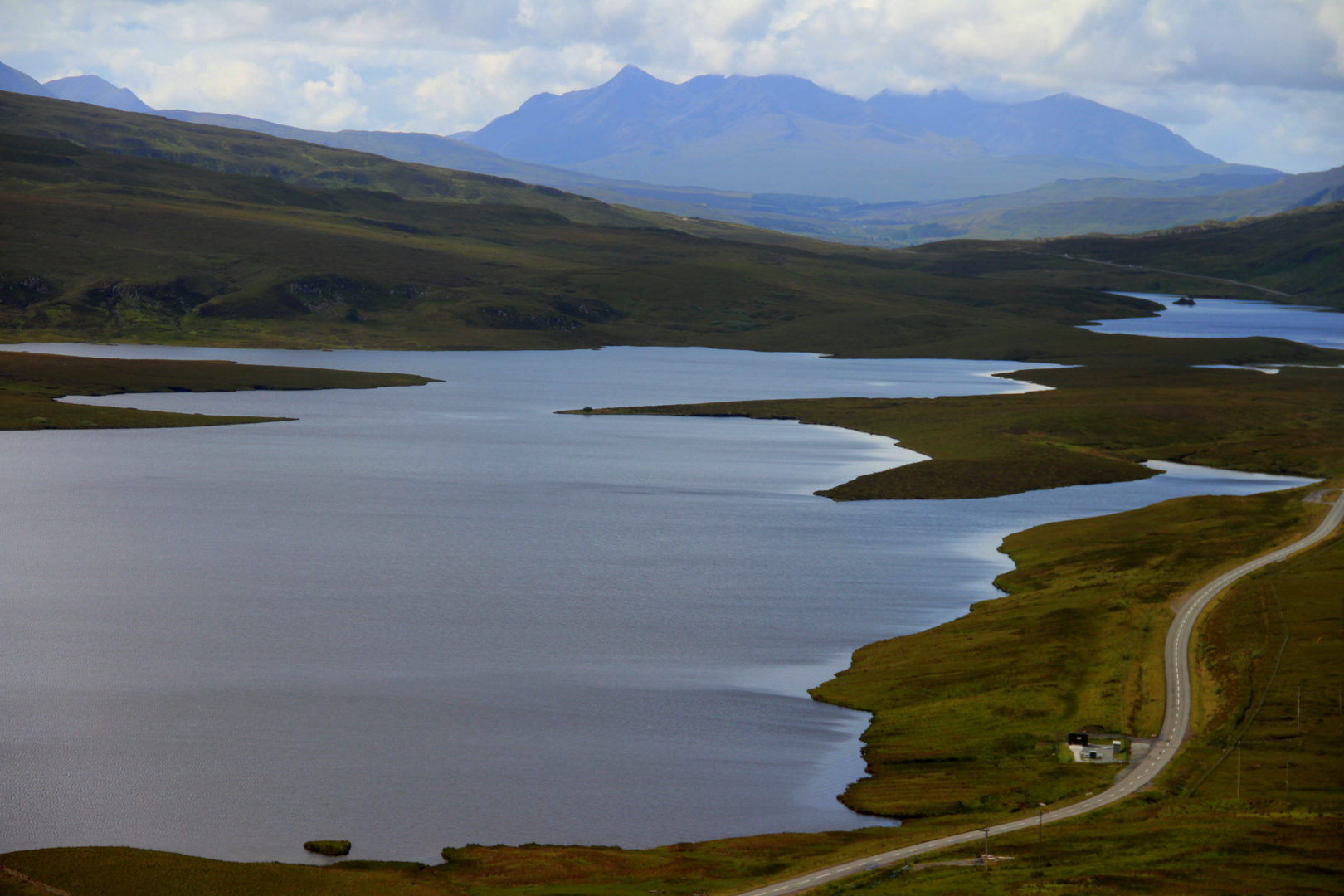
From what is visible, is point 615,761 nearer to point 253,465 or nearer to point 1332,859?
point 1332,859

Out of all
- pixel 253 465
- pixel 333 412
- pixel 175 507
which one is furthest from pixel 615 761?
pixel 333 412

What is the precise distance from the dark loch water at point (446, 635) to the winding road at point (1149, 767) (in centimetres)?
582

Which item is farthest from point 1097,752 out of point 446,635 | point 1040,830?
point 446,635

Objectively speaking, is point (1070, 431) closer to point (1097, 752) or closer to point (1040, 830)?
point (1097, 752)

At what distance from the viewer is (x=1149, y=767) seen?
176ft

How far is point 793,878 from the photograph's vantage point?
4344cm

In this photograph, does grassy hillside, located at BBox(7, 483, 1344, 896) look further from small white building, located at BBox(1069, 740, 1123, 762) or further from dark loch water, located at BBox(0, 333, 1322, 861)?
dark loch water, located at BBox(0, 333, 1322, 861)

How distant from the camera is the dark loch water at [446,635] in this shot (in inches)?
2019

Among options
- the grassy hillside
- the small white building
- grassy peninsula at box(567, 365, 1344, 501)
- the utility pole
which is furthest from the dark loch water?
the small white building

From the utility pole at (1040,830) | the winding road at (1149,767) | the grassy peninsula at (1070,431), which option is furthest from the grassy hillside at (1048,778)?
the grassy peninsula at (1070,431)

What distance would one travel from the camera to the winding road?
43531 mm

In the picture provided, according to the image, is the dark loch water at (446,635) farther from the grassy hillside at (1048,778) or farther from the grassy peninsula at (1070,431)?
the grassy peninsula at (1070,431)

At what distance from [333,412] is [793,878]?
508 ft

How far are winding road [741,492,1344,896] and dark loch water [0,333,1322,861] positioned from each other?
19.1ft
